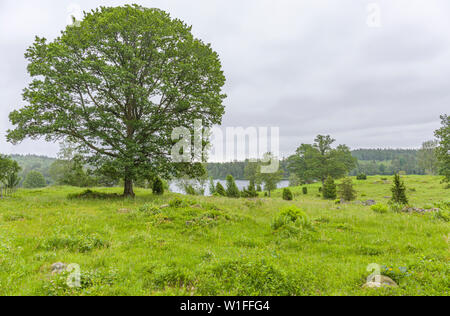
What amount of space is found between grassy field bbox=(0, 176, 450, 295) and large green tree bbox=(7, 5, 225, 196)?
6.68m

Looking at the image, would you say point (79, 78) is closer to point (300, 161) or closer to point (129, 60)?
point (129, 60)

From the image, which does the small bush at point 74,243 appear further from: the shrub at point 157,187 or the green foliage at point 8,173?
the green foliage at point 8,173

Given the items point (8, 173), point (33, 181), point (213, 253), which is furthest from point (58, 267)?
point (33, 181)

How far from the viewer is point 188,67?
17.2 meters

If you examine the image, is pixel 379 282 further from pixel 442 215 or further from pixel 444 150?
pixel 444 150

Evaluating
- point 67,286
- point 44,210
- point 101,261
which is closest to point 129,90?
point 44,210

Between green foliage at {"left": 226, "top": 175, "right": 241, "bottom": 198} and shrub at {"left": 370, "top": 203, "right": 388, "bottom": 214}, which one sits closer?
shrub at {"left": 370, "top": 203, "right": 388, "bottom": 214}

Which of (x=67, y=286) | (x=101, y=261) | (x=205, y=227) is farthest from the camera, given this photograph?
(x=205, y=227)

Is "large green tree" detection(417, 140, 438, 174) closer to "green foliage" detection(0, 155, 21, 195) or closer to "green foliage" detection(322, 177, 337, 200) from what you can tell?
"green foliage" detection(322, 177, 337, 200)

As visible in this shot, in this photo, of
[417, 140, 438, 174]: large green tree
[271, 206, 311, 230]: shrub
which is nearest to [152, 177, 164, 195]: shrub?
[271, 206, 311, 230]: shrub

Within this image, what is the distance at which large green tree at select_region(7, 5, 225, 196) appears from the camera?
638 inches

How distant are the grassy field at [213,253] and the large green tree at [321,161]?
163 ft

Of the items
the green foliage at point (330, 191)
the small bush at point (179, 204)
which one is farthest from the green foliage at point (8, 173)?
the green foliage at point (330, 191)
